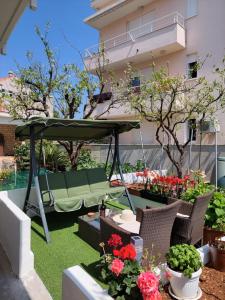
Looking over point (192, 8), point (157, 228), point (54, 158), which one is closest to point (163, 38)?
point (192, 8)

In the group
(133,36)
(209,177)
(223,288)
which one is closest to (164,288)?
(223,288)

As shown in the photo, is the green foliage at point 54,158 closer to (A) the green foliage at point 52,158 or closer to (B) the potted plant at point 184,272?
(A) the green foliage at point 52,158

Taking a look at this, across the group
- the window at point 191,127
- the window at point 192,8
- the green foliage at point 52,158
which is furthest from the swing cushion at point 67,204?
the window at point 192,8

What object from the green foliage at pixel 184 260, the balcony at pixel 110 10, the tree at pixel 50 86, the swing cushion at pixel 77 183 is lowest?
the green foliage at pixel 184 260

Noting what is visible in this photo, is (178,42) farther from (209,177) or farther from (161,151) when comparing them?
(209,177)

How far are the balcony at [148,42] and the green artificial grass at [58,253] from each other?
33.8 ft

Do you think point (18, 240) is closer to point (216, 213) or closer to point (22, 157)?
point (216, 213)

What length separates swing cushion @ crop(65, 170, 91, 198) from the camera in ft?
23.9

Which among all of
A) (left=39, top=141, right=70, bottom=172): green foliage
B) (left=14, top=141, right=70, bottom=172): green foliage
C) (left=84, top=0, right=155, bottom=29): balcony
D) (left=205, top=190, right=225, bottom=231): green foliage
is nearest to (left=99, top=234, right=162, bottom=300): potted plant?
(left=205, top=190, right=225, bottom=231): green foliage

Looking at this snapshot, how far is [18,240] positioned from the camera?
4176 millimetres

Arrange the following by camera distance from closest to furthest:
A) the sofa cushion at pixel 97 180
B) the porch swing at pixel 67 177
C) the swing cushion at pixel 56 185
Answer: the porch swing at pixel 67 177
the swing cushion at pixel 56 185
the sofa cushion at pixel 97 180

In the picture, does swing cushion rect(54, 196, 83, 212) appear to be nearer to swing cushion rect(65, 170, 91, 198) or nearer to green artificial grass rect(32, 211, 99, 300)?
green artificial grass rect(32, 211, 99, 300)

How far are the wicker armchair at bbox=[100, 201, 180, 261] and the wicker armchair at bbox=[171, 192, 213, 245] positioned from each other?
0.48 m

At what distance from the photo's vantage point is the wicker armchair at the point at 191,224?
4.24 meters
